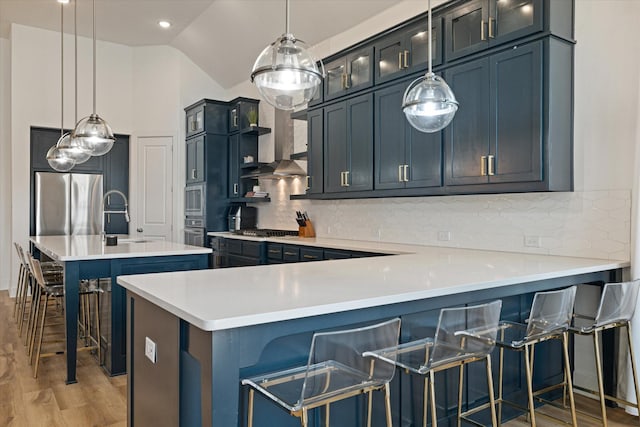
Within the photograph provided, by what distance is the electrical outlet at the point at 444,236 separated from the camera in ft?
13.5

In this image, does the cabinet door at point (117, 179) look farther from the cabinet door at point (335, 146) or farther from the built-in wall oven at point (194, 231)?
the cabinet door at point (335, 146)

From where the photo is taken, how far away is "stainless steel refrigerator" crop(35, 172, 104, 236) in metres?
7.05

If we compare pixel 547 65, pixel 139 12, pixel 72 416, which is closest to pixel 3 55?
pixel 139 12

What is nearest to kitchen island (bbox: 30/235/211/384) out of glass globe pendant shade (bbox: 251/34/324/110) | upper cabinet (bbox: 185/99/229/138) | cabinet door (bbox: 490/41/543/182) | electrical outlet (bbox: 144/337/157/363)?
electrical outlet (bbox: 144/337/157/363)

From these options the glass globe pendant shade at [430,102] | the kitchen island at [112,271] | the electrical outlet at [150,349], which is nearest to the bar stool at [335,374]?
the electrical outlet at [150,349]

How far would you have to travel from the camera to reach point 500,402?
103 inches

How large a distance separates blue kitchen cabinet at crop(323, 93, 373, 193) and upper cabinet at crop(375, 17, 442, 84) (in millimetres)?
307

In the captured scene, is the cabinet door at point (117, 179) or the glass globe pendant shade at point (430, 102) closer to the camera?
the glass globe pendant shade at point (430, 102)

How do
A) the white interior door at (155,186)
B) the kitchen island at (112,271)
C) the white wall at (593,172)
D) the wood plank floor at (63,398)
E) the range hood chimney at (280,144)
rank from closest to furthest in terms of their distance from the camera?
1. the wood plank floor at (63,398)
2. the white wall at (593,172)
3. the kitchen island at (112,271)
4. the range hood chimney at (280,144)
5. the white interior door at (155,186)

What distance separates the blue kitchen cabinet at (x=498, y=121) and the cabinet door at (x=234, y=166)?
3.95 metres

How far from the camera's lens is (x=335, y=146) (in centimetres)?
484

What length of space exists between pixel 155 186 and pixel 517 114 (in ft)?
19.8

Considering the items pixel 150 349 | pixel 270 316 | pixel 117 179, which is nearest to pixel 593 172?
pixel 270 316

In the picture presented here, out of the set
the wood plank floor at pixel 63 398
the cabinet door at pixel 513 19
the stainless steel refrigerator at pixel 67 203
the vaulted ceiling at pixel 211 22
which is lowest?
the wood plank floor at pixel 63 398
